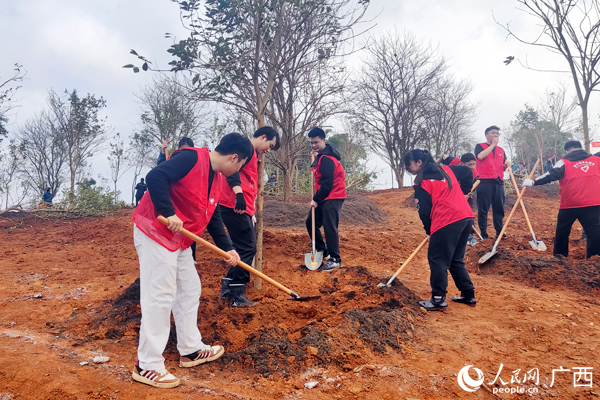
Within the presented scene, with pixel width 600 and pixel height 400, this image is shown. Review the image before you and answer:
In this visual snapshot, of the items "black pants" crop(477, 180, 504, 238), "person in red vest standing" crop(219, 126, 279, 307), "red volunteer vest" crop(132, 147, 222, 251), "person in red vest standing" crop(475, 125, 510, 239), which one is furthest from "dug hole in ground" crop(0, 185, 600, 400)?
"person in red vest standing" crop(475, 125, 510, 239)

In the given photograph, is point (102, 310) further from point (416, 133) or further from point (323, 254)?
point (416, 133)

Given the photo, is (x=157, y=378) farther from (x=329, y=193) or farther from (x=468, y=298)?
(x=329, y=193)

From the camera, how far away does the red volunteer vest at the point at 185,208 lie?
2523mm

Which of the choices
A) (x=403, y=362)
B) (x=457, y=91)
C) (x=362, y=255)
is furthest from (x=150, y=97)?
(x=403, y=362)

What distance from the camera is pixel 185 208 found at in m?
2.68

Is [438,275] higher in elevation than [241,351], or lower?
higher

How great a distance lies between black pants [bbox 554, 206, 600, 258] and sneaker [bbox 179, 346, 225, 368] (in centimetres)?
524

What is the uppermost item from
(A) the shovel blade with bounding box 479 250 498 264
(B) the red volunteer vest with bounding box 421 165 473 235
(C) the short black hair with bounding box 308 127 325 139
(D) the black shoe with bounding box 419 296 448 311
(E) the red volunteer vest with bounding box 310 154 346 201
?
(C) the short black hair with bounding box 308 127 325 139

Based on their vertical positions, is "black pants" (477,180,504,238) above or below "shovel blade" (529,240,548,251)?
above

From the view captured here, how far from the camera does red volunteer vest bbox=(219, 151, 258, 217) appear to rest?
3990mm

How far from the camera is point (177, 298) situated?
280cm

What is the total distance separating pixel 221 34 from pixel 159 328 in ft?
10.6

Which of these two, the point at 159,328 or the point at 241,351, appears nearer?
the point at 159,328

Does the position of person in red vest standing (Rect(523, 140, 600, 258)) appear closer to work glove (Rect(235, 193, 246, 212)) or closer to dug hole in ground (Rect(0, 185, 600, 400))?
dug hole in ground (Rect(0, 185, 600, 400))
